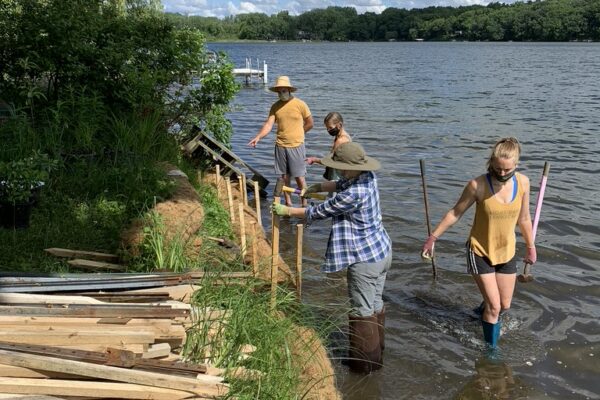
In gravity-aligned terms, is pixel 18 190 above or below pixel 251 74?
below

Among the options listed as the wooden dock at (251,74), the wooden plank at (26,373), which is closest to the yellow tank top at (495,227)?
the wooden plank at (26,373)

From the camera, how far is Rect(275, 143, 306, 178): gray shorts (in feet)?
32.6

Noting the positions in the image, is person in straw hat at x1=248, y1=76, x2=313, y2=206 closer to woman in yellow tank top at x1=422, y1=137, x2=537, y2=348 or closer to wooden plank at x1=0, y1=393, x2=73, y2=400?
woman in yellow tank top at x1=422, y1=137, x2=537, y2=348

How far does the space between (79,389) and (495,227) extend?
148 inches

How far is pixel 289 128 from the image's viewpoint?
32.2 feet

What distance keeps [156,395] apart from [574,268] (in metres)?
6.67

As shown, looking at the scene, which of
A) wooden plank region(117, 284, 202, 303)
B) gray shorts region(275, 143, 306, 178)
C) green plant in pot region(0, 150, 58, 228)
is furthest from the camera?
gray shorts region(275, 143, 306, 178)

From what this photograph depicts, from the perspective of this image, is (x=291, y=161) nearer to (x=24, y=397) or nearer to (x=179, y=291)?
(x=179, y=291)

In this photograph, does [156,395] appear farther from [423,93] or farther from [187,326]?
[423,93]

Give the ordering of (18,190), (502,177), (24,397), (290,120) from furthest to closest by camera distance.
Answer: (290,120) < (18,190) < (502,177) < (24,397)

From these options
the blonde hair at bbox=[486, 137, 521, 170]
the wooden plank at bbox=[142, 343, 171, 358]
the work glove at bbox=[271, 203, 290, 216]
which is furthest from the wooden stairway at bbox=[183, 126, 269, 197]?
the wooden plank at bbox=[142, 343, 171, 358]

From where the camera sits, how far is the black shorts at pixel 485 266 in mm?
5574

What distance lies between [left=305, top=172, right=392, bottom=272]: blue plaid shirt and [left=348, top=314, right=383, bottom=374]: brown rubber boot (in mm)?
565

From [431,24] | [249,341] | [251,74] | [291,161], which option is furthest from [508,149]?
[431,24]
